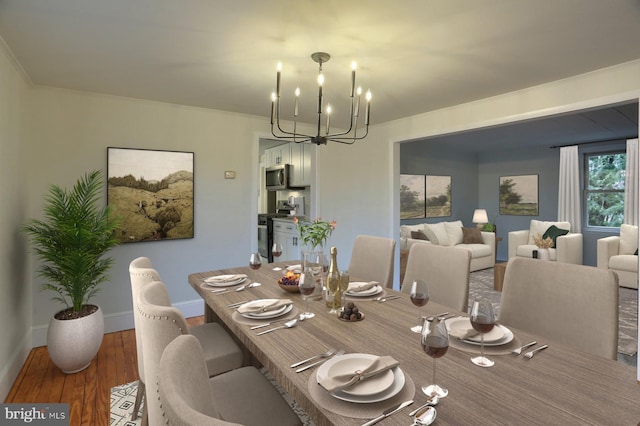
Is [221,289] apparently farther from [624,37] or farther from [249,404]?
[624,37]

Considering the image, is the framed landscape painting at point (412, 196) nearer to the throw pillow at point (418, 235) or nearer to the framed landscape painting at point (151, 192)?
the throw pillow at point (418, 235)

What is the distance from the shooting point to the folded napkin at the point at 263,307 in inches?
61.4

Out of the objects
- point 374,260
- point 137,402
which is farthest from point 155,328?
point 374,260

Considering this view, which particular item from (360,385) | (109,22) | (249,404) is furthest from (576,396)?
(109,22)

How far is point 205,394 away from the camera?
81cm

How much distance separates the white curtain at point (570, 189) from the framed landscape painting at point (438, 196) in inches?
79.5

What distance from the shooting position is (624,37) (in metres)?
2.01

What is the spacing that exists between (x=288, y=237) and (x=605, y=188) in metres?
5.87

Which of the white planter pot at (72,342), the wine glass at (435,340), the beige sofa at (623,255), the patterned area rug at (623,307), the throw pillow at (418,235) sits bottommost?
the patterned area rug at (623,307)

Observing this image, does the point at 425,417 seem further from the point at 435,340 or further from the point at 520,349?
the point at 520,349

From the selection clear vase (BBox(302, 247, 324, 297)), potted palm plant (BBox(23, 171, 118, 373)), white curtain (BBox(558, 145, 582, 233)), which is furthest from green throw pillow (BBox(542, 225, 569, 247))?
potted palm plant (BBox(23, 171, 118, 373))

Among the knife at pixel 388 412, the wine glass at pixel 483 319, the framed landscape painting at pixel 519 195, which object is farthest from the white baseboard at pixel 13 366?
the framed landscape painting at pixel 519 195

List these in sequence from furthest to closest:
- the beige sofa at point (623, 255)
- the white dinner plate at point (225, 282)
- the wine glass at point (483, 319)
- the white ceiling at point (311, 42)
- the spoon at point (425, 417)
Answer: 1. the beige sofa at point (623, 255)
2. the white dinner plate at point (225, 282)
3. the white ceiling at point (311, 42)
4. the wine glass at point (483, 319)
5. the spoon at point (425, 417)

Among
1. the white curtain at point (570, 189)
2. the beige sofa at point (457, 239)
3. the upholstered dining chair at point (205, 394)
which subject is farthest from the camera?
the white curtain at point (570, 189)
